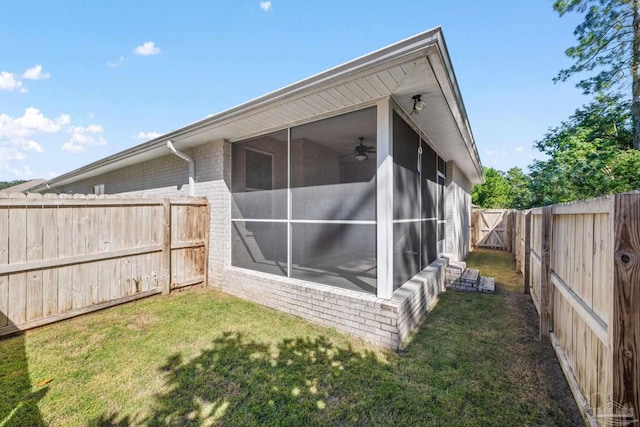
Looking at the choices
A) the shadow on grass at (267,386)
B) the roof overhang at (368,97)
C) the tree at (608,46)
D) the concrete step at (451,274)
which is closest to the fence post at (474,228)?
the tree at (608,46)

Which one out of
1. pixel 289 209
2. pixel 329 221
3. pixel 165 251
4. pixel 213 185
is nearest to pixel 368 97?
pixel 329 221

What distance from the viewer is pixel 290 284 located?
406 cm

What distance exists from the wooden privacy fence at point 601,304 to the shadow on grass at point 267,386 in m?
1.47

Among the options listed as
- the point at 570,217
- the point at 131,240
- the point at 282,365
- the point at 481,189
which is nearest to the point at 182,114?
the point at 131,240

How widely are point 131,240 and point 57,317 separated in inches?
56.3

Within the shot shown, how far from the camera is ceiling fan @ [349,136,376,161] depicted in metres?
3.85

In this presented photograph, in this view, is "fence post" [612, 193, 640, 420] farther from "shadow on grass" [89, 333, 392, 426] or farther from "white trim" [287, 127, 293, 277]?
"white trim" [287, 127, 293, 277]

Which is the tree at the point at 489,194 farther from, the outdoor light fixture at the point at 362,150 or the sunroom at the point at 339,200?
the outdoor light fixture at the point at 362,150

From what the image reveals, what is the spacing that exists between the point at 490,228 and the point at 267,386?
13.5 metres

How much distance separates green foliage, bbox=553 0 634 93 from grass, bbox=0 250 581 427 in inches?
498

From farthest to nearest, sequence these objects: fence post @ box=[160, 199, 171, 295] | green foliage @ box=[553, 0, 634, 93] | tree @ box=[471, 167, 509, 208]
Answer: tree @ box=[471, 167, 509, 208] < green foliage @ box=[553, 0, 634, 93] < fence post @ box=[160, 199, 171, 295]

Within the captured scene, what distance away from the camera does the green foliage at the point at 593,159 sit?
25.5ft

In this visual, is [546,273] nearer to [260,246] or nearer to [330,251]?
[330,251]

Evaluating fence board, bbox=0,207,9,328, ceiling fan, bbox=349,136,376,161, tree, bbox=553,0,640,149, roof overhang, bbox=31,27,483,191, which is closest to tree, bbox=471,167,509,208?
tree, bbox=553,0,640,149
